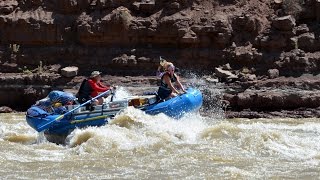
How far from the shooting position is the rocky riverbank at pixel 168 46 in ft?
66.5

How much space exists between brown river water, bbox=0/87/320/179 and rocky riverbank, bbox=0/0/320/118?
15.1ft

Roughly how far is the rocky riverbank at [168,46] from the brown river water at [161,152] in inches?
181

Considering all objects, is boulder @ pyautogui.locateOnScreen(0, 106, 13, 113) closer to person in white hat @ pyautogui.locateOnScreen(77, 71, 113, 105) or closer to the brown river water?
the brown river water

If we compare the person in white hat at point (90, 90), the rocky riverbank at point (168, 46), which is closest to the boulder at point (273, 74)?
the rocky riverbank at point (168, 46)

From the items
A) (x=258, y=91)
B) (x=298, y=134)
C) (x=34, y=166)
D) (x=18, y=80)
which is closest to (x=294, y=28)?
(x=258, y=91)

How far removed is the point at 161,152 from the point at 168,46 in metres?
10.3

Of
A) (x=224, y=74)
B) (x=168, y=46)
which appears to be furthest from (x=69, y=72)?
(x=224, y=74)

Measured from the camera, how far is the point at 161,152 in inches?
480

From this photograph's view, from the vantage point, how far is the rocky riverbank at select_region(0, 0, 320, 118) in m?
20.3

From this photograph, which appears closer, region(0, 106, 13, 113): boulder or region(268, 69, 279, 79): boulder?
region(268, 69, 279, 79): boulder

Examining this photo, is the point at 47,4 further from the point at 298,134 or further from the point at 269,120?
the point at 298,134

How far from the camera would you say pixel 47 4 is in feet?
78.9

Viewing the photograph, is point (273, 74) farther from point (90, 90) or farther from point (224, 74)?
point (90, 90)

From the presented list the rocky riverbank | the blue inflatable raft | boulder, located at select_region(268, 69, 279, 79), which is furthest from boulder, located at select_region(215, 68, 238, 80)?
the blue inflatable raft
